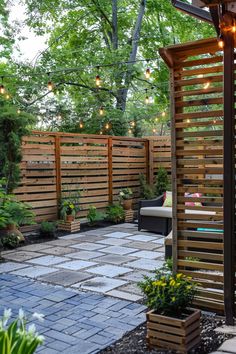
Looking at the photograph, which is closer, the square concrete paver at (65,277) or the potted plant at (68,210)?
the square concrete paver at (65,277)

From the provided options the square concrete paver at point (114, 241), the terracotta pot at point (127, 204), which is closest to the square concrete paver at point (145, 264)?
the square concrete paver at point (114, 241)

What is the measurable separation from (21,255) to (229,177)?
140 inches

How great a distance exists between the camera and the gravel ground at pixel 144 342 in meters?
2.65

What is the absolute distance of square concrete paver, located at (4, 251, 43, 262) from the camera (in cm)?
533

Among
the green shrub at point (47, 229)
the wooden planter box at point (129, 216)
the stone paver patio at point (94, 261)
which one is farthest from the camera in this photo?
the wooden planter box at point (129, 216)

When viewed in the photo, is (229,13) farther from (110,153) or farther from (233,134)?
(110,153)

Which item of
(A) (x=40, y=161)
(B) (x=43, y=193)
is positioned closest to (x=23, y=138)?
(A) (x=40, y=161)

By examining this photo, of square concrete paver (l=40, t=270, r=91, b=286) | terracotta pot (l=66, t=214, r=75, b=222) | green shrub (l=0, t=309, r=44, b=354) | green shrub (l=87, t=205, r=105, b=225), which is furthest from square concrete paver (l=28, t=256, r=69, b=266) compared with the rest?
green shrub (l=0, t=309, r=44, b=354)

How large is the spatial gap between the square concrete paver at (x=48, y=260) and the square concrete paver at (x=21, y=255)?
6.3 inches

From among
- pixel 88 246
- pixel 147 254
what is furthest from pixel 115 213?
pixel 147 254

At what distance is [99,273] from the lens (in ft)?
15.1

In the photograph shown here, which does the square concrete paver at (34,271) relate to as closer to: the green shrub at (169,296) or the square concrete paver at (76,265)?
the square concrete paver at (76,265)

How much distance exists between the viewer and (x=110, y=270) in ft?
15.5

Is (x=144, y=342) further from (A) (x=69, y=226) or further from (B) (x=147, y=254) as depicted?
(A) (x=69, y=226)
